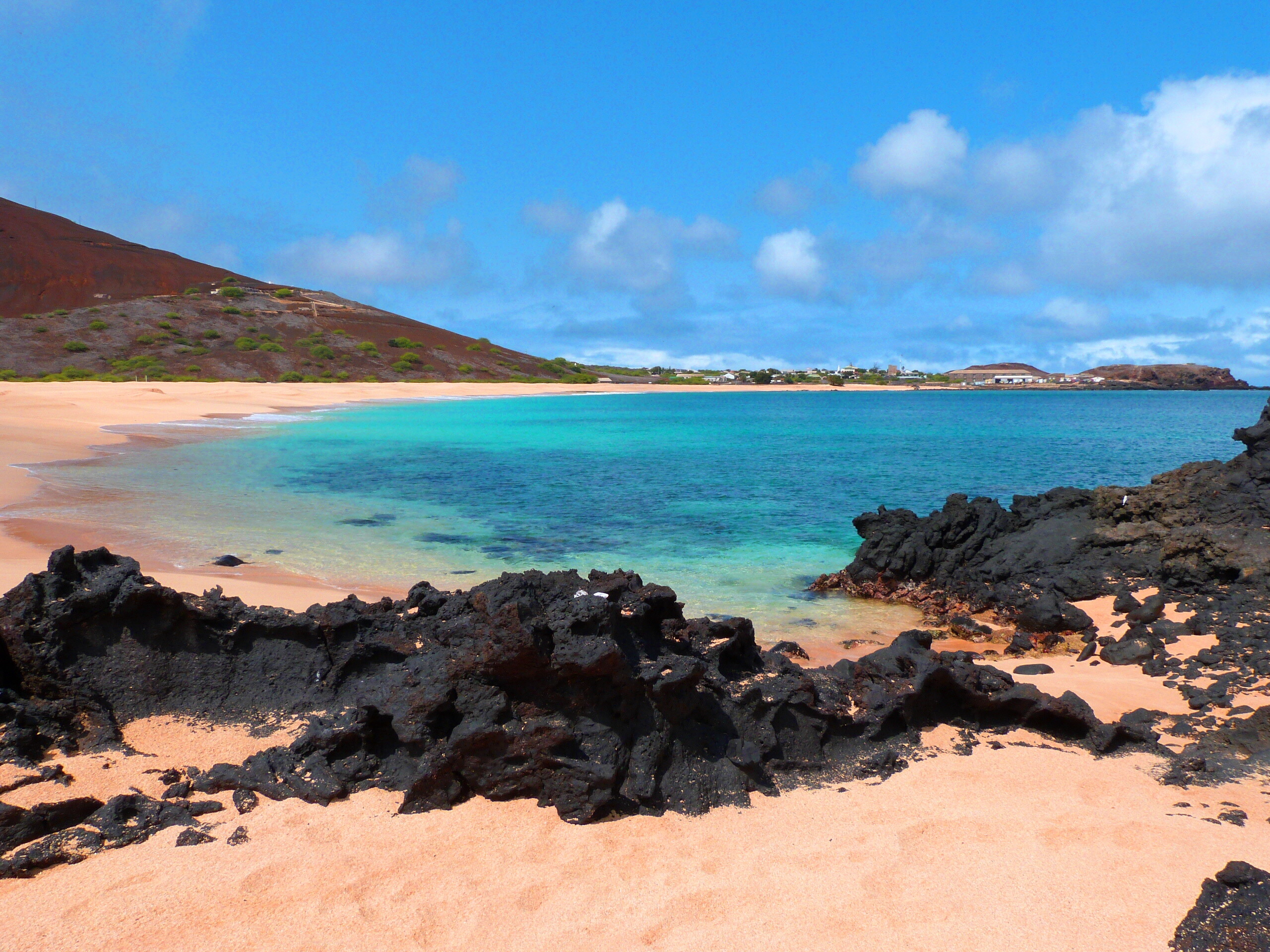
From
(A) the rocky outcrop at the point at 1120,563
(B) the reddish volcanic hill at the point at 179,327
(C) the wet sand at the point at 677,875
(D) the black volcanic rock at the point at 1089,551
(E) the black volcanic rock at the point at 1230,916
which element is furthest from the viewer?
(B) the reddish volcanic hill at the point at 179,327

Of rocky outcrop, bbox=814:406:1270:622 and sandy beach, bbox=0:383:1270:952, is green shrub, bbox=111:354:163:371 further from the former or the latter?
sandy beach, bbox=0:383:1270:952

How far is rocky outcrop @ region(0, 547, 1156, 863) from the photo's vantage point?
4406mm

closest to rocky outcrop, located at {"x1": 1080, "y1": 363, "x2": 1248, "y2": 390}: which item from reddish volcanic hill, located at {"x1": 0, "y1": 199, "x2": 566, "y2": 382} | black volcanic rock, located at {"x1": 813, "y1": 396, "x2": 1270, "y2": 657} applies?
reddish volcanic hill, located at {"x1": 0, "y1": 199, "x2": 566, "y2": 382}

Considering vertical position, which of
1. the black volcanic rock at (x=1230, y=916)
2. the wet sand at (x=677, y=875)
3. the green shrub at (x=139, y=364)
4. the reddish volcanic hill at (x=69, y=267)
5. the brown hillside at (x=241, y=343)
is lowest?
the wet sand at (x=677, y=875)

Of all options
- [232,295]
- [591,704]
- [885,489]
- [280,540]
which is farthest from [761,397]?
[591,704]

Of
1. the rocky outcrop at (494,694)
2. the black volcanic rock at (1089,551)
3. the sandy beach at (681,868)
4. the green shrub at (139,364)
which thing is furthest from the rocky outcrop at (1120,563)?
the green shrub at (139,364)

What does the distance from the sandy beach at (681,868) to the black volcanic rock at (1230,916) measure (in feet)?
0.40

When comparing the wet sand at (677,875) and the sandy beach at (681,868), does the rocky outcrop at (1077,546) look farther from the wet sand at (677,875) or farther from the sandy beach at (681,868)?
the wet sand at (677,875)

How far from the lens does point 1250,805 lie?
176 inches

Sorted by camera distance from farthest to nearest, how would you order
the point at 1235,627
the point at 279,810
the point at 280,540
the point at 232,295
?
the point at 232,295 → the point at 280,540 → the point at 1235,627 → the point at 279,810

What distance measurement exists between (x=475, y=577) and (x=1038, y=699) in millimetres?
7942

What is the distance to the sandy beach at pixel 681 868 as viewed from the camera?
3361mm

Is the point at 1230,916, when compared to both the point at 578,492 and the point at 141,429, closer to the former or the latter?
the point at 578,492

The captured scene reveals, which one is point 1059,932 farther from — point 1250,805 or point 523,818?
point 523,818
